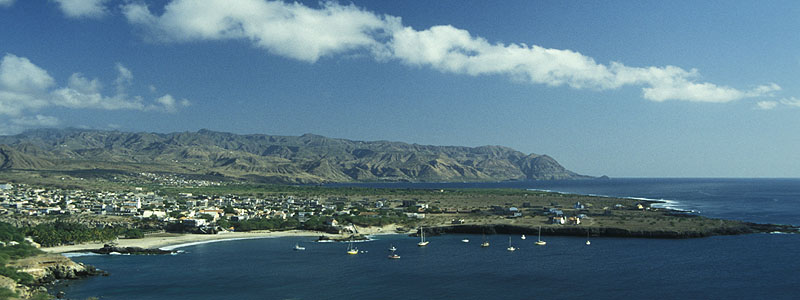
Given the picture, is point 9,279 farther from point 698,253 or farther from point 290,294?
point 698,253

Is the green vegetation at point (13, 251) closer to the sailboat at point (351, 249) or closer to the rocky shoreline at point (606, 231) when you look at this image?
the sailboat at point (351, 249)

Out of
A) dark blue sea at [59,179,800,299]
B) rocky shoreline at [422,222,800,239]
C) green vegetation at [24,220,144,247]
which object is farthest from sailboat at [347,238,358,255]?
green vegetation at [24,220,144,247]

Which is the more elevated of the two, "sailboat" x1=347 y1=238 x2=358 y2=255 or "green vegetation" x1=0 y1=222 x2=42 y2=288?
"green vegetation" x1=0 y1=222 x2=42 y2=288

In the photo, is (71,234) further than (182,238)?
No

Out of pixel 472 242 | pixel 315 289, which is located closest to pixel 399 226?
pixel 472 242

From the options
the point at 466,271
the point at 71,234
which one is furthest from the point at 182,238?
the point at 466,271

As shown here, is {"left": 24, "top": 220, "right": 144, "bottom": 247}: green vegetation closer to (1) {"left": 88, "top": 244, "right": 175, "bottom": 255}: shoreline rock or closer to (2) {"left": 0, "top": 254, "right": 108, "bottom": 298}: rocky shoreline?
(1) {"left": 88, "top": 244, "right": 175, "bottom": 255}: shoreline rock

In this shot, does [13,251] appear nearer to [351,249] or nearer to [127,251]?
[127,251]
